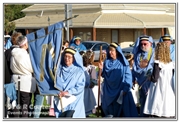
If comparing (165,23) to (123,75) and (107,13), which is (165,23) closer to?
(107,13)

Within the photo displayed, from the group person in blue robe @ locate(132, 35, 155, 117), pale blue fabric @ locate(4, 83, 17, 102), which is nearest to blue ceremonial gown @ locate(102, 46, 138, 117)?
person in blue robe @ locate(132, 35, 155, 117)

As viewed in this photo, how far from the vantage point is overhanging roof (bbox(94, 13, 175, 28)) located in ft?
131

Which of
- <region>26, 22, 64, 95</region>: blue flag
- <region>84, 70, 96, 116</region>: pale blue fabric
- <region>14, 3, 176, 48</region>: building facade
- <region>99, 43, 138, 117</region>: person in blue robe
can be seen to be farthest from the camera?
<region>14, 3, 176, 48</region>: building facade

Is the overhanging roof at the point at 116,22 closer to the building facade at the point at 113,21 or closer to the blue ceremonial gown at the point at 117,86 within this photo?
the building facade at the point at 113,21

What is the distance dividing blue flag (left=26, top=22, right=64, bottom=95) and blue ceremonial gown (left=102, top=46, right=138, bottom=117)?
1571 mm

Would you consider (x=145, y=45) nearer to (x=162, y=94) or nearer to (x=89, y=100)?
(x=162, y=94)

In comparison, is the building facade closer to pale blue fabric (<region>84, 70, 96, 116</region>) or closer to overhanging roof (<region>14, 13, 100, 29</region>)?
overhanging roof (<region>14, 13, 100, 29</region>)

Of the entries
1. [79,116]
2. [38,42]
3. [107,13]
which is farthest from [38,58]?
[107,13]

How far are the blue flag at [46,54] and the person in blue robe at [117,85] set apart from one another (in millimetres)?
1474

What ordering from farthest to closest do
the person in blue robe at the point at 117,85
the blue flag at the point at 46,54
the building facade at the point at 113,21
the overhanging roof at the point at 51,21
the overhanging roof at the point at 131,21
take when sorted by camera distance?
the overhanging roof at the point at 51,21
the building facade at the point at 113,21
the overhanging roof at the point at 131,21
the person in blue robe at the point at 117,85
the blue flag at the point at 46,54

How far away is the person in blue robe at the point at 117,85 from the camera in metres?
11.4

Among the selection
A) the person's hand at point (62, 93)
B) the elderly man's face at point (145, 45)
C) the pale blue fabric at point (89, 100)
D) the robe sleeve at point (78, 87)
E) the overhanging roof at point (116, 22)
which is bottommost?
the pale blue fabric at point (89, 100)

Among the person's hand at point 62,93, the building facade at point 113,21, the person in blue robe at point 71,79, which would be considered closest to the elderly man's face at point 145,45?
the person in blue robe at point 71,79

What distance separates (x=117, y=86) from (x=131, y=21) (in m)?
29.4
